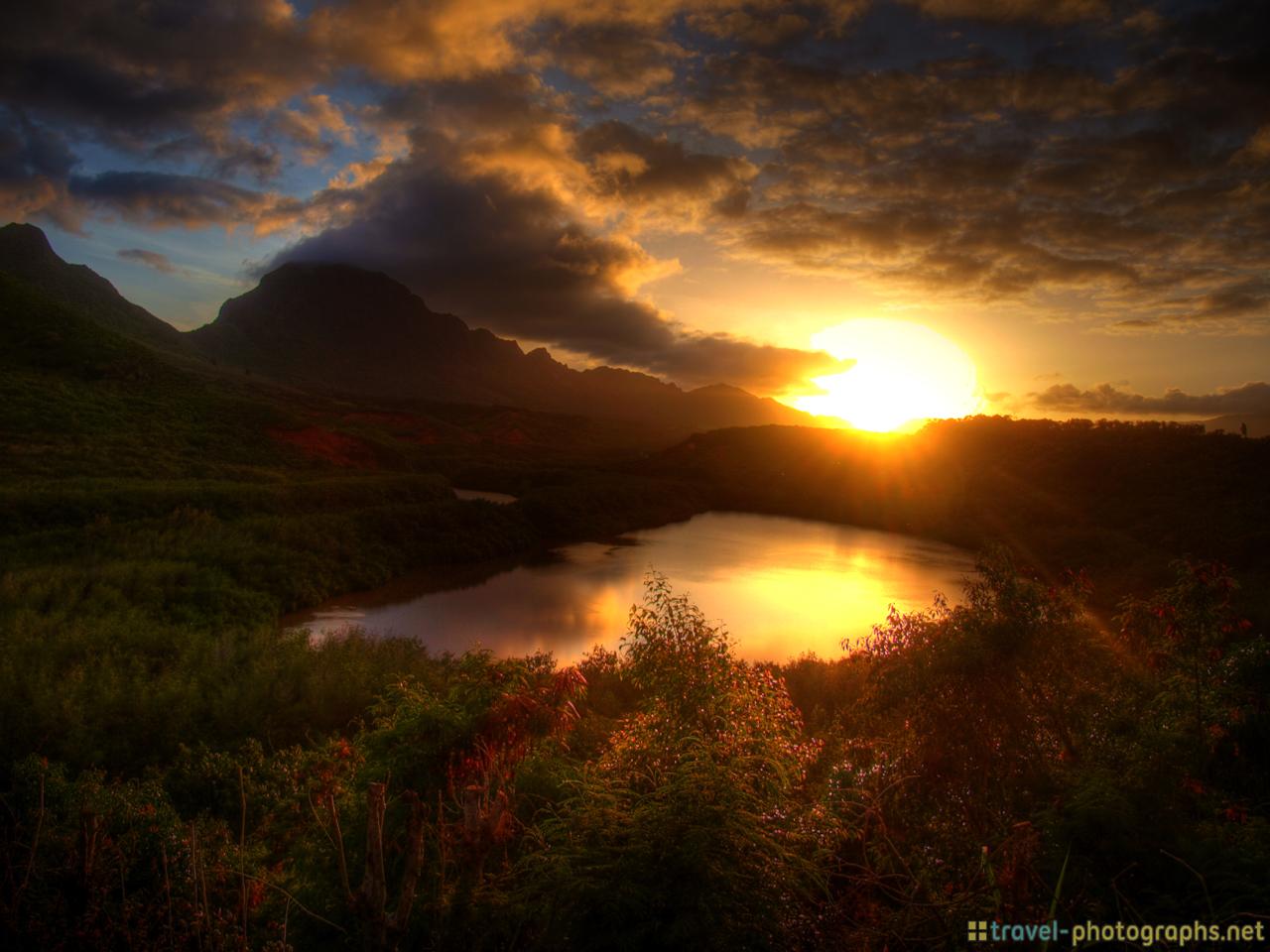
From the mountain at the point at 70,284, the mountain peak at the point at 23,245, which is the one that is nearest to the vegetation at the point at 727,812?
the mountain at the point at 70,284

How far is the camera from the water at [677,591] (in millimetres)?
22391

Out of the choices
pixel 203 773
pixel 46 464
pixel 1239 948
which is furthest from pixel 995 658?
pixel 46 464

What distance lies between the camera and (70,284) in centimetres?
11688

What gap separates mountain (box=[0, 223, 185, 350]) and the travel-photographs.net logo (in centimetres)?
12834

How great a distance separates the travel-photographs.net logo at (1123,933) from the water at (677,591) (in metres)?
15.9

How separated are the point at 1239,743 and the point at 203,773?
1169 centimetres

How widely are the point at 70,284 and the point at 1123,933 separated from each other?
158910 millimetres

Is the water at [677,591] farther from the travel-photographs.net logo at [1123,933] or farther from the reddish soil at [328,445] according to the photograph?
the reddish soil at [328,445]

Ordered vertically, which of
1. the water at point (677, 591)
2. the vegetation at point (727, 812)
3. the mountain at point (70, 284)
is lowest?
the water at point (677, 591)

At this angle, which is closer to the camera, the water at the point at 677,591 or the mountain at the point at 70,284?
the water at the point at 677,591

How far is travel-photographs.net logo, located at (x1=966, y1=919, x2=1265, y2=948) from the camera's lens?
2793mm

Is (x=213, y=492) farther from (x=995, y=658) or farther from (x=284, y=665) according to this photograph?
(x=995, y=658)

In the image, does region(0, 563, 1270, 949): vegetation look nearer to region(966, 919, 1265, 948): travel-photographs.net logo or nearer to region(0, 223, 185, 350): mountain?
region(966, 919, 1265, 948): travel-photographs.net logo

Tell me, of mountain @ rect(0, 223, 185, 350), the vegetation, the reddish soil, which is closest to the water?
the vegetation
